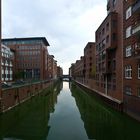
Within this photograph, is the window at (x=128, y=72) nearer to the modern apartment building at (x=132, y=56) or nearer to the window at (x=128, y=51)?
the modern apartment building at (x=132, y=56)

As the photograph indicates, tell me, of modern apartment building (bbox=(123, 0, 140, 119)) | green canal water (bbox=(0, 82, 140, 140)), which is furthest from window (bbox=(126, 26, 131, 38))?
green canal water (bbox=(0, 82, 140, 140))

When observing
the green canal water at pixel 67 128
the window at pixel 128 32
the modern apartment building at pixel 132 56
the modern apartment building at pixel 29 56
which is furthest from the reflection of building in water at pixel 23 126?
the modern apartment building at pixel 29 56

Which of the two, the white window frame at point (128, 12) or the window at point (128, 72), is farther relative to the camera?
the white window frame at point (128, 12)

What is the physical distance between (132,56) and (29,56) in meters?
79.5

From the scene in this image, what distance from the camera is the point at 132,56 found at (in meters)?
25.4

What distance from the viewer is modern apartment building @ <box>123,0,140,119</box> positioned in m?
23.5

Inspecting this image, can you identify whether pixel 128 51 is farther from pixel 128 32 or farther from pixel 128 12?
pixel 128 12

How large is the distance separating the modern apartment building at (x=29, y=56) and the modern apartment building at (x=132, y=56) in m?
73.6

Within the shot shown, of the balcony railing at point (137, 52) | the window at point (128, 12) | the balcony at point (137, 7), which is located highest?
the window at point (128, 12)

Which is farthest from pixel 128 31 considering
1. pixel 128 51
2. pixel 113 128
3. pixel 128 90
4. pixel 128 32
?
pixel 113 128

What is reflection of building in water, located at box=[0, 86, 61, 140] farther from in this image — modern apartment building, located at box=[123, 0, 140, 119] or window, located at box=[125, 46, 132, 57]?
window, located at box=[125, 46, 132, 57]

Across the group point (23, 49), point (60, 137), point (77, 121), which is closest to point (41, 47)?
point (23, 49)

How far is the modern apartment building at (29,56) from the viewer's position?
324 feet

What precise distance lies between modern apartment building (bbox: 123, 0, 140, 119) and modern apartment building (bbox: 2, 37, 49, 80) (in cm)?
7357
